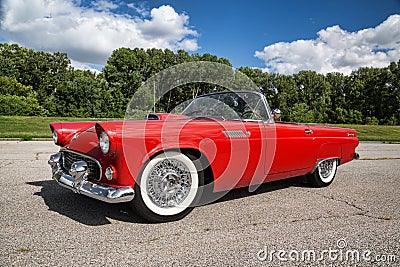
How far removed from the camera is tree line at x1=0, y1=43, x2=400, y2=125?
32.3m

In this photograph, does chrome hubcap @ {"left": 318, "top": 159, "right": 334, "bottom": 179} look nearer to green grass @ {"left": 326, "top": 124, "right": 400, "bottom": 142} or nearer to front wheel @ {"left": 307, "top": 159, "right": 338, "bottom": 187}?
front wheel @ {"left": 307, "top": 159, "right": 338, "bottom": 187}

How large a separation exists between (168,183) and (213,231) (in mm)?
621

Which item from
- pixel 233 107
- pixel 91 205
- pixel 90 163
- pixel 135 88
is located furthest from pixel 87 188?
pixel 135 88

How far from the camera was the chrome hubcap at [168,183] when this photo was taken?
2.90 metres

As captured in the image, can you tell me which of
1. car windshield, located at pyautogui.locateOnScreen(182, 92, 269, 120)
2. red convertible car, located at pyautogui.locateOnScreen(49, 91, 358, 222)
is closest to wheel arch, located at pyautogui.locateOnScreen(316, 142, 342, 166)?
red convertible car, located at pyautogui.locateOnScreen(49, 91, 358, 222)

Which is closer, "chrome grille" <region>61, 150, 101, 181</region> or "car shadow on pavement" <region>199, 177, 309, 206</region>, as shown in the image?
"chrome grille" <region>61, 150, 101, 181</region>

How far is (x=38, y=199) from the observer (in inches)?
145

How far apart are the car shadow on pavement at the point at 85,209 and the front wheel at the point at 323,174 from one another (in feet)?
9.21

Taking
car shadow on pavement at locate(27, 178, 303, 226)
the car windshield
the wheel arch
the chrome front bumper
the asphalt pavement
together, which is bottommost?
the asphalt pavement

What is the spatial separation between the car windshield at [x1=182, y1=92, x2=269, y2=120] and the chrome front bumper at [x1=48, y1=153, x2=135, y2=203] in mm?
1699

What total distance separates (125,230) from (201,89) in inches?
89.6

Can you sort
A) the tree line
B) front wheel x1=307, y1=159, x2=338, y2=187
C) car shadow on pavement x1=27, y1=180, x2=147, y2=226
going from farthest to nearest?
1. the tree line
2. front wheel x1=307, y1=159, x2=338, y2=187
3. car shadow on pavement x1=27, y1=180, x2=147, y2=226

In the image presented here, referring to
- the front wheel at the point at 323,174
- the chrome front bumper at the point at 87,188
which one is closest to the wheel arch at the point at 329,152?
the front wheel at the point at 323,174

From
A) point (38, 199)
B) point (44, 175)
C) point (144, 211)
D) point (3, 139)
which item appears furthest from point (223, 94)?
point (3, 139)
